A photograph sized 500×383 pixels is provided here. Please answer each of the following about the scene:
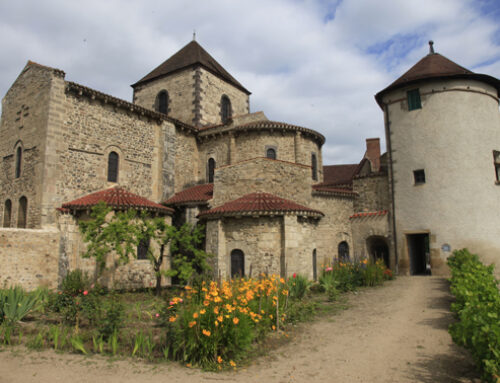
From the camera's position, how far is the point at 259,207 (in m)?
14.0

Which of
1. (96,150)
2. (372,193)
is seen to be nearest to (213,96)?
(96,150)

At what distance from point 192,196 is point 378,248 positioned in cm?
1102

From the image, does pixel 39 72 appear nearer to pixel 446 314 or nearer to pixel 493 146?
pixel 446 314

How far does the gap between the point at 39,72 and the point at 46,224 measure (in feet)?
23.1

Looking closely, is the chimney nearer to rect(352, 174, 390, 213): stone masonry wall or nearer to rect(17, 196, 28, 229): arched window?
rect(352, 174, 390, 213): stone masonry wall

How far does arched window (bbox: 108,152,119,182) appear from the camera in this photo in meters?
16.9

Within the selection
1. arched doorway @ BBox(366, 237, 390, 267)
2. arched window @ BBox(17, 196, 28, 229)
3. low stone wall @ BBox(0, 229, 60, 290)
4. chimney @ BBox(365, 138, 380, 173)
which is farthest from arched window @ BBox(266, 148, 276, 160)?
arched window @ BBox(17, 196, 28, 229)

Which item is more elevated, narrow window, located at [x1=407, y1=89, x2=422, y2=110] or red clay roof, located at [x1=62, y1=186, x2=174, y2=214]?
narrow window, located at [x1=407, y1=89, x2=422, y2=110]

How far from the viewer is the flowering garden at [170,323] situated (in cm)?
646

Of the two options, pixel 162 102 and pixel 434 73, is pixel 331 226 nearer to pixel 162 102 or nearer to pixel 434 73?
pixel 434 73

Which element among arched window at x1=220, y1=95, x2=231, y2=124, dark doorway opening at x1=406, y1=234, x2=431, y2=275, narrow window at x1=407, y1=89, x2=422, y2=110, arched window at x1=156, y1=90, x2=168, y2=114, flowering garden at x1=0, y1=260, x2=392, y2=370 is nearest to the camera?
flowering garden at x1=0, y1=260, x2=392, y2=370

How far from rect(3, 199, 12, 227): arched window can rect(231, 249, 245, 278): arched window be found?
1083cm

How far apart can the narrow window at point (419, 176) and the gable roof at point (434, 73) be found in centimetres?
470

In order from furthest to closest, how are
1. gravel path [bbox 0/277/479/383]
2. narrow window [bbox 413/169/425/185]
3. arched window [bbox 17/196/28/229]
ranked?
narrow window [bbox 413/169/425/185] → arched window [bbox 17/196/28/229] → gravel path [bbox 0/277/479/383]
